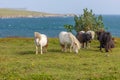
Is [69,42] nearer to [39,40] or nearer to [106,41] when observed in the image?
[39,40]

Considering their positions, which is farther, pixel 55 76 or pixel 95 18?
pixel 95 18

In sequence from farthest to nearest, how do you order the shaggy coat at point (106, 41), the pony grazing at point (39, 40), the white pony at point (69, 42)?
the shaggy coat at point (106, 41), the white pony at point (69, 42), the pony grazing at point (39, 40)

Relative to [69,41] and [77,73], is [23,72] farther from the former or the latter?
[69,41]

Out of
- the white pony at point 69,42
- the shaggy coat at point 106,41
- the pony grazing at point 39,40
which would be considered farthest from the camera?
the shaggy coat at point 106,41

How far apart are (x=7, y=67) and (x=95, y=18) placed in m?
39.2

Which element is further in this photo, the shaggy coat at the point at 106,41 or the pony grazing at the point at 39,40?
the shaggy coat at the point at 106,41

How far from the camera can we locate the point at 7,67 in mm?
21094

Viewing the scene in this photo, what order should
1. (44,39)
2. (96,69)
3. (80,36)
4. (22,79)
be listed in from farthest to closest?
(80,36), (44,39), (96,69), (22,79)

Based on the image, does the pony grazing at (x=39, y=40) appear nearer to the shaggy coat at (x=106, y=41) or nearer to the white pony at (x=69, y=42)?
the white pony at (x=69, y=42)


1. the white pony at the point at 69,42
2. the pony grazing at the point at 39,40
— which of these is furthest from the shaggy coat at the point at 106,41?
the pony grazing at the point at 39,40

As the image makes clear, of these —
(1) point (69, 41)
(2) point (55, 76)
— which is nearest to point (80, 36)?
(1) point (69, 41)

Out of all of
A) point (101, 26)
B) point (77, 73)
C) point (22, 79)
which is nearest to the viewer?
point (22, 79)

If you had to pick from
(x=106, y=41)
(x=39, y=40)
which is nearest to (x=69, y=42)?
(x=39, y=40)

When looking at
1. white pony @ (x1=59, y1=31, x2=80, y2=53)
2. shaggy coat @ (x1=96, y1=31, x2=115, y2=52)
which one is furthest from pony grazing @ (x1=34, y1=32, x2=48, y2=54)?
shaggy coat @ (x1=96, y1=31, x2=115, y2=52)
